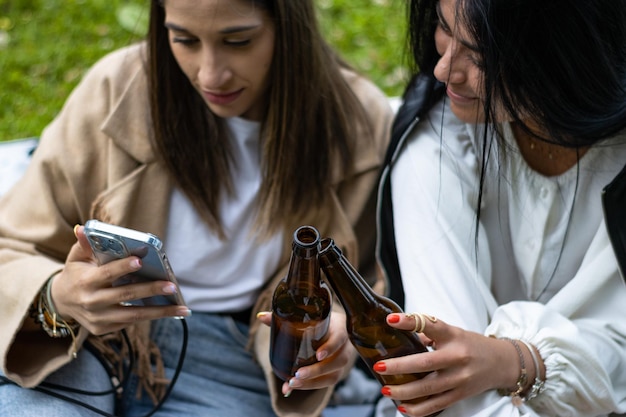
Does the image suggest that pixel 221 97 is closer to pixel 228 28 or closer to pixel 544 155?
pixel 228 28

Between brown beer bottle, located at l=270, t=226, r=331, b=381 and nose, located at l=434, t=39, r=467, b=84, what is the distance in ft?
1.49

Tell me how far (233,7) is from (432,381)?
0.89 metres

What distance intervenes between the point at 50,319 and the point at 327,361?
2.14ft

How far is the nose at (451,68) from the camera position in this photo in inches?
67.5

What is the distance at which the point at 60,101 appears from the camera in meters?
3.88

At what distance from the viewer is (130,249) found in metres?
1.61

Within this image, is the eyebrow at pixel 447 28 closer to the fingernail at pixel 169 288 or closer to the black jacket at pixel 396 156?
the black jacket at pixel 396 156

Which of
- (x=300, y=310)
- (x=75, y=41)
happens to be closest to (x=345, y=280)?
(x=300, y=310)

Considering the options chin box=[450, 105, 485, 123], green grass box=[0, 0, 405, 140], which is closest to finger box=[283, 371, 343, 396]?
chin box=[450, 105, 485, 123]

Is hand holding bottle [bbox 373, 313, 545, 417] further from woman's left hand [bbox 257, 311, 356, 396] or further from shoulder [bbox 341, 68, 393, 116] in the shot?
shoulder [bbox 341, 68, 393, 116]

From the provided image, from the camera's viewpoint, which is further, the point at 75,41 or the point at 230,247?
the point at 75,41

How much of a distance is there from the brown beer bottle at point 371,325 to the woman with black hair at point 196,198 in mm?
397

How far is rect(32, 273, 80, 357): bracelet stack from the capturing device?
A: 6.34ft

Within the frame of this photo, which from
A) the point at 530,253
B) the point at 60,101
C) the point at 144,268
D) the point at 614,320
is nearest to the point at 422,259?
the point at 530,253
